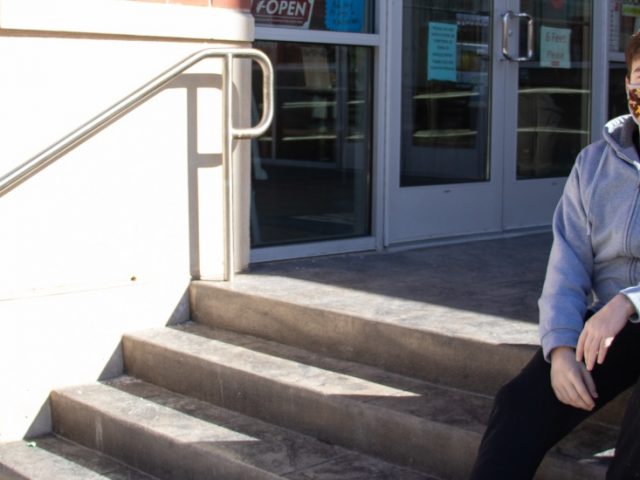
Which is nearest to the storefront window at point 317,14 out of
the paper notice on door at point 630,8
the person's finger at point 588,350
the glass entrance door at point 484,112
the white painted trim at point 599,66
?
the glass entrance door at point 484,112

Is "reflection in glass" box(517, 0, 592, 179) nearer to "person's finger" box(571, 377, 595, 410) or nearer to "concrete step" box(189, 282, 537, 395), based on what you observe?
"concrete step" box(189, 282, 537, 395)

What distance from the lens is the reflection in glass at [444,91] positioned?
5840mm

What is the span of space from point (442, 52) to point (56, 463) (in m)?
3.03

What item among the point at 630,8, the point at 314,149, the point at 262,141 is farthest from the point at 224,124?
the point at 630,8

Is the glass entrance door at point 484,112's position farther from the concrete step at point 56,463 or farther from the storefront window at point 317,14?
the concrete step at point 56,463

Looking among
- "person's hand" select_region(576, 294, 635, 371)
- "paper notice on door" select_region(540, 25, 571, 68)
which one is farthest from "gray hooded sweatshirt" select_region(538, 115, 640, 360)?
"paper notice on door" select_region(540, 25, 571, 68)

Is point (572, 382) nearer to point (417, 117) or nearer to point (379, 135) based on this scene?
point (379, 135)

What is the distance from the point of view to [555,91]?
662 centimetres

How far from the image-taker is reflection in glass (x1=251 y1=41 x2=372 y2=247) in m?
5.44

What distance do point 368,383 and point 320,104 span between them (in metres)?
2.04

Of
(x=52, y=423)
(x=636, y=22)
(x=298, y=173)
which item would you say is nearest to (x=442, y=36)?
(x=298, y=173)

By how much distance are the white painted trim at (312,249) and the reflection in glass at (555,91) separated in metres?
1.22

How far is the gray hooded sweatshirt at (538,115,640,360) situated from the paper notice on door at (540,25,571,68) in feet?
11.3

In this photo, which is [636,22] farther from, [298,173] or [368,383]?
[368,383]
